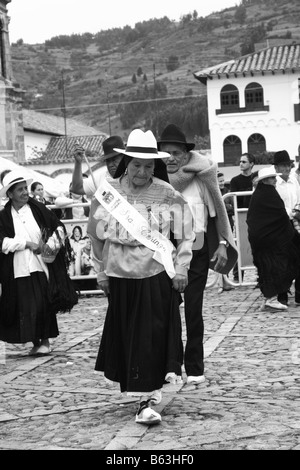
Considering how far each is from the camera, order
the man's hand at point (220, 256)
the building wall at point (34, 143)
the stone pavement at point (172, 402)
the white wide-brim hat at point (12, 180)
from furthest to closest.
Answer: the building wall at point (34, 143) → the white wide-brim hat at point (12, 180) → the man's hand at point (220, 256) → the stone pavement at point (172, 402)

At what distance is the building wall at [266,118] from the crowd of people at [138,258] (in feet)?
171

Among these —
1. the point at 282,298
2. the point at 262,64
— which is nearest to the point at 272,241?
the point at 282,298

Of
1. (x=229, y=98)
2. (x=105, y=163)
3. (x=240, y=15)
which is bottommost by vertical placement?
(x=105, y=163)

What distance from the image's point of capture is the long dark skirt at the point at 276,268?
496 inches

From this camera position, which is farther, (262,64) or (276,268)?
(262,64)

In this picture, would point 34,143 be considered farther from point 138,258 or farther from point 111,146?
point 138,258

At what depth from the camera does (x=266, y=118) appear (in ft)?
208

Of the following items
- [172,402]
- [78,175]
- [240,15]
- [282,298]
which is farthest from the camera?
[240,15]

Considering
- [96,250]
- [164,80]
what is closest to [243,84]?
[96,250]

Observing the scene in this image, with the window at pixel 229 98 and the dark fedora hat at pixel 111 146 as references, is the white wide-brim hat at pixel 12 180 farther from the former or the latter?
the window at pixel 229 98

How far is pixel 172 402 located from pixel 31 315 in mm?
2817

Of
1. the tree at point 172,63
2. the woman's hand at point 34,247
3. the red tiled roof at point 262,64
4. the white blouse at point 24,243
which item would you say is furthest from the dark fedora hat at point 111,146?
the tree at point 172,63

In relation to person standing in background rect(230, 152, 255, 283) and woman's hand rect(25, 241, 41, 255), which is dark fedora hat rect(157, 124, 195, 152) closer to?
woman's hand rect(25, 241, 41, 255)

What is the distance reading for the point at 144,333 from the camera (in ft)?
21.2
